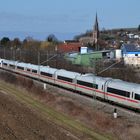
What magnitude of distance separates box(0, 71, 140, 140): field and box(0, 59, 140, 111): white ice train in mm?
1941

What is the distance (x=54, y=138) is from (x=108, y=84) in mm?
17647

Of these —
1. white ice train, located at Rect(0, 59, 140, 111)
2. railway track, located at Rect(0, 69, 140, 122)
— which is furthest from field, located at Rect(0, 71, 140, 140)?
white ice train, located at Rect(0, 59, 140, 111)

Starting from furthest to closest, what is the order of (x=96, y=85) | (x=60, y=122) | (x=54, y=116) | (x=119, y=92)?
(x=96, y=85) → (x=119, y=92) → (x=54, y=116) → (x=60, y=122)

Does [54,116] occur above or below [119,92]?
below

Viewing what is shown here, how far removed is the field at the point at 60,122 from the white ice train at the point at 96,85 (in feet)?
6.37

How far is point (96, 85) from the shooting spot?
4903cm

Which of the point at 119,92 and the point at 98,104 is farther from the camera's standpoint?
the point at 98,104

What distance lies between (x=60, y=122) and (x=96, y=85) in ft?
43.2

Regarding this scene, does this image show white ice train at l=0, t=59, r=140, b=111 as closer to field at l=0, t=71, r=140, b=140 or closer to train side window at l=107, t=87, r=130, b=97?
train side window at l=107, t=87, r=130, b=97

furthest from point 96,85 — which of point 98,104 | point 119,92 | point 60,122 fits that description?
point 60,122

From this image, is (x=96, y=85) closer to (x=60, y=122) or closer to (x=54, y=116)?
(x=54, y=116)

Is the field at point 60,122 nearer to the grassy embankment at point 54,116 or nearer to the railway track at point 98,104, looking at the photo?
the grassy embankment at point 54,116

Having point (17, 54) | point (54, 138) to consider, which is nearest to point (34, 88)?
point (54, 138)

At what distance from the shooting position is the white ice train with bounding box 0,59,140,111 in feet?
132
